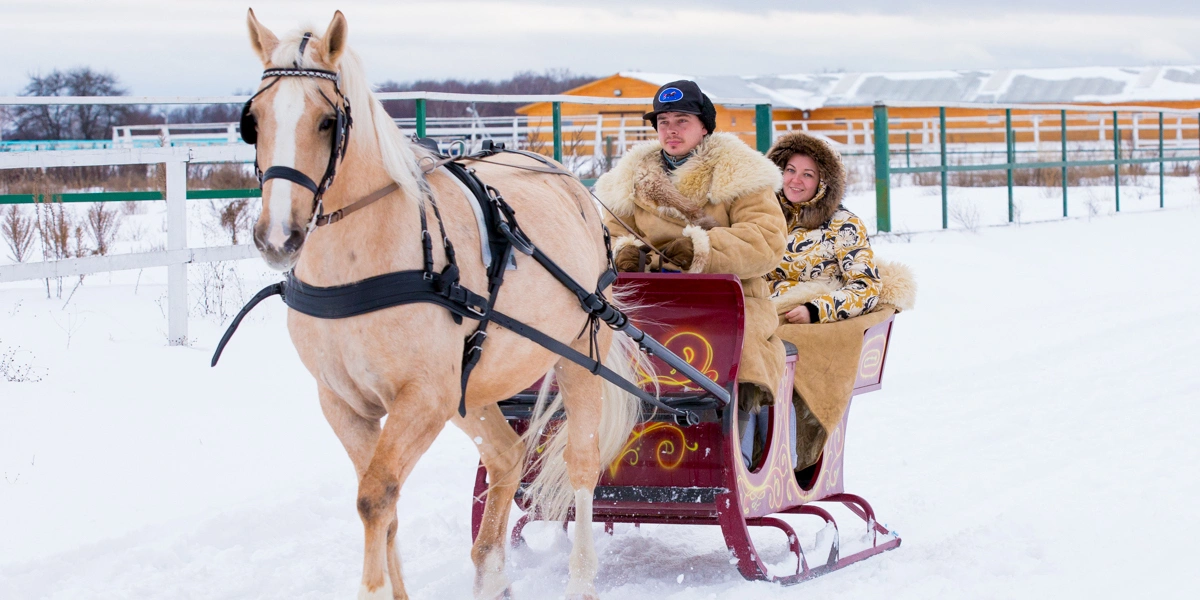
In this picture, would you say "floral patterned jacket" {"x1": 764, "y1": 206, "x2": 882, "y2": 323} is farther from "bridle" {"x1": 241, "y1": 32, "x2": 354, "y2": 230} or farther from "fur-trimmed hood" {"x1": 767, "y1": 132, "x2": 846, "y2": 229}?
"bridle" {"x1": 241, "y1": 32, "x2": 354, "y2": 230}

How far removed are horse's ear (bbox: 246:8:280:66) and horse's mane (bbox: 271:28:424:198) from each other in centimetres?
5

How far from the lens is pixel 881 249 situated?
12609 mm

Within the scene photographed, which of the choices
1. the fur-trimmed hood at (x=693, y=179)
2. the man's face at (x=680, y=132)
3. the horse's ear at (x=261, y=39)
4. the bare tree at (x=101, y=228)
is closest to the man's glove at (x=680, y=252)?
the fur-trimmed hood at (x=693, y=179)

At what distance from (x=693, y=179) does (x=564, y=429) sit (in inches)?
42.4

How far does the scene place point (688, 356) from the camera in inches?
163

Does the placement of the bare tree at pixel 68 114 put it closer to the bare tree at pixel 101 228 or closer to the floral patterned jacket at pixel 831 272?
the bare tree at pixel 101 228

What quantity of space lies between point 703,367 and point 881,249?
899 centimetres

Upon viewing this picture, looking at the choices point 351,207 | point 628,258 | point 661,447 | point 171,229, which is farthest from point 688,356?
point 171,229

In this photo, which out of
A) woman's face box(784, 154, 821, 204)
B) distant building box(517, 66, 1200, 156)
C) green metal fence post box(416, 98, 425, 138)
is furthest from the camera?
distant building box(517, 66, 1200, 156)

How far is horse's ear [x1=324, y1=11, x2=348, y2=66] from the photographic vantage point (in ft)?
8.94

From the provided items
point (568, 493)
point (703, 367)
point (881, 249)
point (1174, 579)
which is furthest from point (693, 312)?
point (881, 249)

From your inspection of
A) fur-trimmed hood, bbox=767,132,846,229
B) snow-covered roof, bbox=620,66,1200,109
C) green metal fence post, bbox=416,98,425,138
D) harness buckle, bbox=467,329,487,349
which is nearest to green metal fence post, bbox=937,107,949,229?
green metal fence post, bbox=416,98,425,138

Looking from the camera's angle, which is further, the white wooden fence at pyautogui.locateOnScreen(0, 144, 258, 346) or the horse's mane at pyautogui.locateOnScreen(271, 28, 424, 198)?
the white wooden fence at pyautogui.locateOnScreen(0, 144, 258, 346)

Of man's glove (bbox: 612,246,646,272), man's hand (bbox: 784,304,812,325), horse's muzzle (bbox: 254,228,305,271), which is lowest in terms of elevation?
man's hand (bbox: 784,304,812,325)
